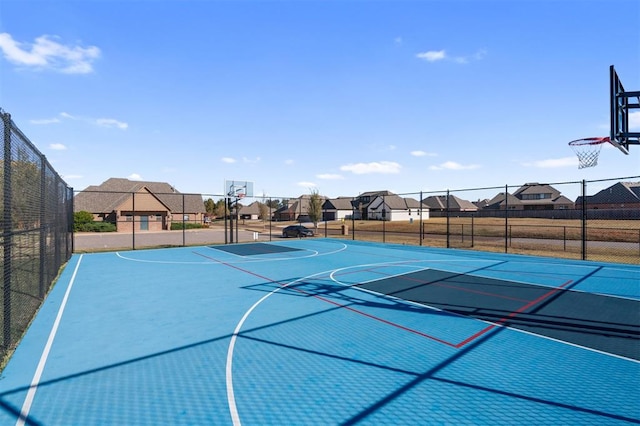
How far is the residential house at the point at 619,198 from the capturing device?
4212 cm

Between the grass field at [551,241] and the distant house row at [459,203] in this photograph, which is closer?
the grass field at [551,241]

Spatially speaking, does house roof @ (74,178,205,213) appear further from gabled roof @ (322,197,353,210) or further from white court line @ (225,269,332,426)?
white court line @ (225,269,332,426)

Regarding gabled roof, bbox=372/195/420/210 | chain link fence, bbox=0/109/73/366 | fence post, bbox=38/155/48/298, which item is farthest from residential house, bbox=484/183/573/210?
chain link fence, bbox=0/109/73/366

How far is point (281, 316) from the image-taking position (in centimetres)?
805

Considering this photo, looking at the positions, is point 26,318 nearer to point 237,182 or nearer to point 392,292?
point 392,292

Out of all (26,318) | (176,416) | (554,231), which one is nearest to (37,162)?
(26,318)

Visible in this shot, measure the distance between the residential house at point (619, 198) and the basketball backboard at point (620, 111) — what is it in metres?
36.1

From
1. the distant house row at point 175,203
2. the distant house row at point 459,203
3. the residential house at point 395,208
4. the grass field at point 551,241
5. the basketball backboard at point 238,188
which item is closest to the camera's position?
the grass field at point 551,241


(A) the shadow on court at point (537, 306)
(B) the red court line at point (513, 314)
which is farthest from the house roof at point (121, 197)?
(B) the red court line at point (513, 314)

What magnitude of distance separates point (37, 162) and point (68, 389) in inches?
293

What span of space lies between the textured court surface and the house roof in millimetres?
38617

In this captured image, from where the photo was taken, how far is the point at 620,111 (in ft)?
37.4

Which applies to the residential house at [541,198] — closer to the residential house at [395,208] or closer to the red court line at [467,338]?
the residential house at [395,208]

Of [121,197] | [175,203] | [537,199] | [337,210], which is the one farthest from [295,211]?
[537,199]
